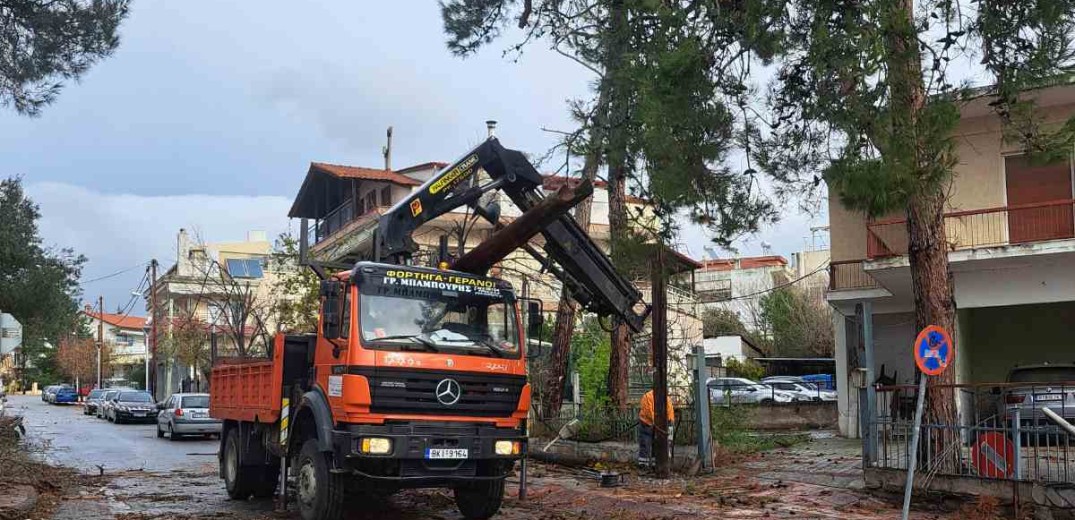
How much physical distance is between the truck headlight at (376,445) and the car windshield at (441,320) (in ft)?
3.12

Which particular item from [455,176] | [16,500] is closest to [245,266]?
[16,500]

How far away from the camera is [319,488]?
399 inches

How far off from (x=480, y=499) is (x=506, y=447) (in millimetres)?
1003

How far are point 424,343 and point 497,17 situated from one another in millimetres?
5667

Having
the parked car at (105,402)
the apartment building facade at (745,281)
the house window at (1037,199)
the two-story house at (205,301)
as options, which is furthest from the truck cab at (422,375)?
the apartment building facade at (745,281)

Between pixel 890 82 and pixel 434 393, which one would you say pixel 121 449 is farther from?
pixel 890 82

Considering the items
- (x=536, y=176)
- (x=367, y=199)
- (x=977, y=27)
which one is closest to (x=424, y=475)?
(x=536, y=176)

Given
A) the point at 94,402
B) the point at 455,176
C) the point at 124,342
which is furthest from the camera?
the point at 124,342

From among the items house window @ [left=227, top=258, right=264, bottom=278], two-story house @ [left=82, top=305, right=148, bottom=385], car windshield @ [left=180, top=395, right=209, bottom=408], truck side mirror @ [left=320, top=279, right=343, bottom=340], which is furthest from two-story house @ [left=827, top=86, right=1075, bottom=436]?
two-story house @ [left=82, top=305, right=148, bottom=385]

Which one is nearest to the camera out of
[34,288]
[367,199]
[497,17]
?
[497,17]

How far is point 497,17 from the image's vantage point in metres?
13.7

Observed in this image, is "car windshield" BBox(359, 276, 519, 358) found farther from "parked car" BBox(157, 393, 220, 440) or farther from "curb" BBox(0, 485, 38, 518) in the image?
"parked car" BBox(157, 393, 220, 440)

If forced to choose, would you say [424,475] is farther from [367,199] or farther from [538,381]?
[367,199]

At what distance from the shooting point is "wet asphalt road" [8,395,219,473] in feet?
62.0
